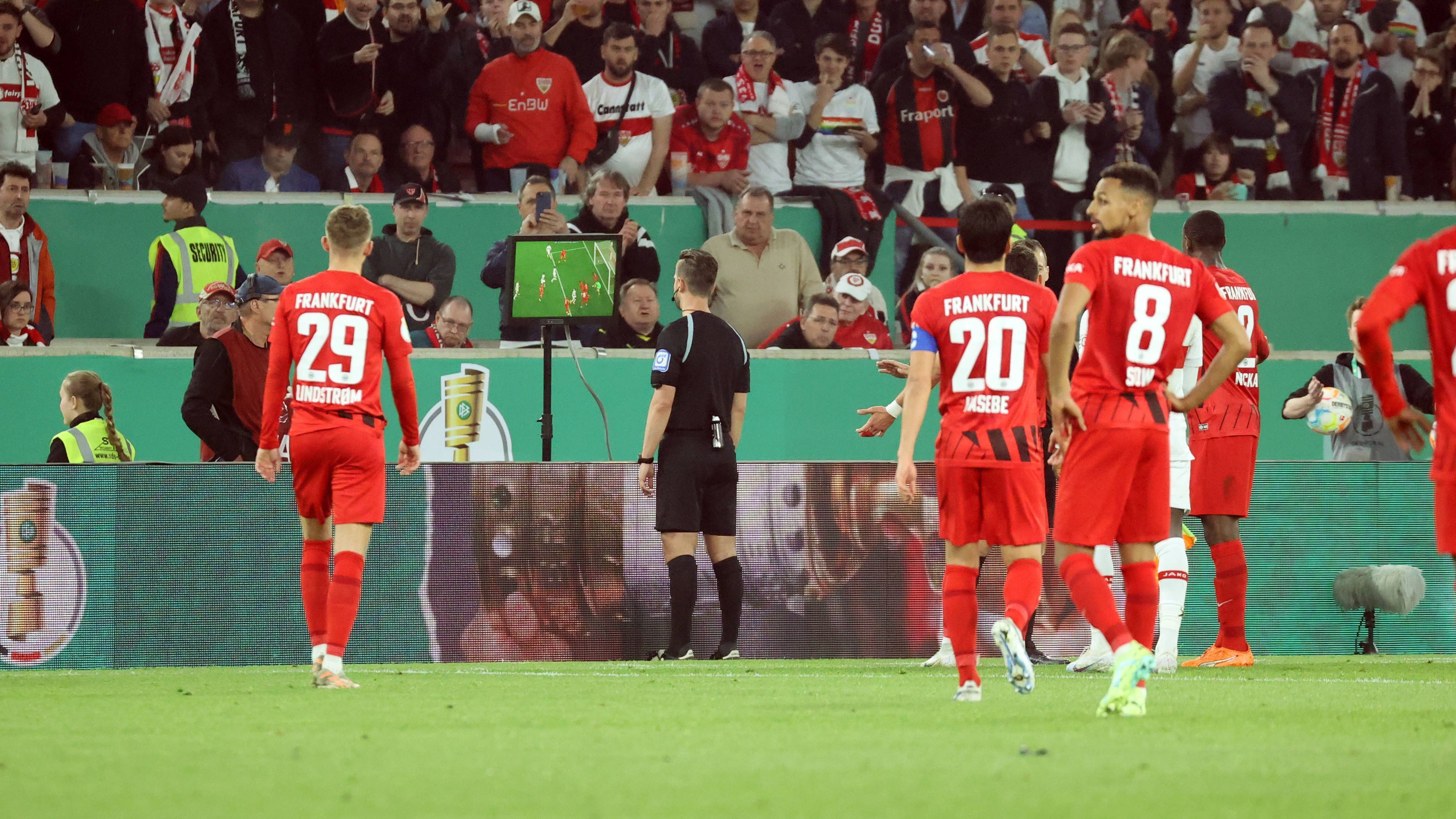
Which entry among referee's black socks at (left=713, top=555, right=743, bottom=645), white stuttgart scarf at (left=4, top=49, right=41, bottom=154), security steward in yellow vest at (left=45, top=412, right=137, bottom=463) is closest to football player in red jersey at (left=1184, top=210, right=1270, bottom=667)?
referee's black socks at (left=713, top=555, right=743, bottom=645)

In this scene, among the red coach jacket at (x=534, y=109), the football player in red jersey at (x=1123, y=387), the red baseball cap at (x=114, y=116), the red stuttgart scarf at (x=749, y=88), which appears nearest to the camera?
the football player in red jersey at (x=1123, y=387)

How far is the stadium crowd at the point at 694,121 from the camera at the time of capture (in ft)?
46.6

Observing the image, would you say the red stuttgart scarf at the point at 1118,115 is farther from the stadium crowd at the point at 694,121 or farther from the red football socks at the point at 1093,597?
the red football socks at the point at 1093,597

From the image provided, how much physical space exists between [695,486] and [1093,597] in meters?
4.22

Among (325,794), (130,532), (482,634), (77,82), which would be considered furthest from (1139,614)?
(77,82)

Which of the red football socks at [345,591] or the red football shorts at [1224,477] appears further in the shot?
the red football shorts at [1224,477]

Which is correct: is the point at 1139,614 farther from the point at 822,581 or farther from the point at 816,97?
the point at 816,97

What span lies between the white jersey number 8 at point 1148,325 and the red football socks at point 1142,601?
0.78 metres

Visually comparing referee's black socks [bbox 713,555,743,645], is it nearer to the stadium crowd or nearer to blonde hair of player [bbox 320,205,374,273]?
the stadium crowd

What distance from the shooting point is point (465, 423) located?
13164mm

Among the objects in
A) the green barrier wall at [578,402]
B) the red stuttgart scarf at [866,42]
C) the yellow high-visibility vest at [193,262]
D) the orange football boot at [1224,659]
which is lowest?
the orange football boot at [1224,659]

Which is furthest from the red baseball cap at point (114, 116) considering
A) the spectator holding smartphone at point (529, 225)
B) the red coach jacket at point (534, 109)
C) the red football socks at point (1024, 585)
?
the red football socks at point (1024, 585)

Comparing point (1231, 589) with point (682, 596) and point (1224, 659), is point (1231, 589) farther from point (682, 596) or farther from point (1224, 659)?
point (682, 596)

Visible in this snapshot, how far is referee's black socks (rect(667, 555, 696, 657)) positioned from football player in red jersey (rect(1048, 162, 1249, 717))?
4.02 m
